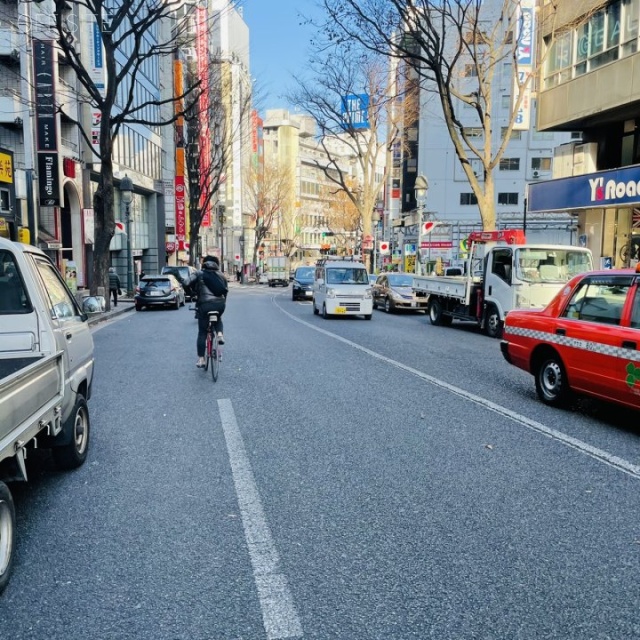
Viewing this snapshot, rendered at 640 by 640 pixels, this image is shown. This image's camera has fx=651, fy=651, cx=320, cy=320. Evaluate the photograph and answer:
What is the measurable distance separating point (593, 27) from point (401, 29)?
641 centimetres

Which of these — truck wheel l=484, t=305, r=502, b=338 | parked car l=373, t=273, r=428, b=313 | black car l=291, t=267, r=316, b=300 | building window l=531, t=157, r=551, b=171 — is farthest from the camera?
building window l=531, t=157, r=551, b=171

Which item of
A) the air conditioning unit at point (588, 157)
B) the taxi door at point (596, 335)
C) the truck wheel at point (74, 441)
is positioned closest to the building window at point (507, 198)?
the air conditioning unit at point (588, 157)

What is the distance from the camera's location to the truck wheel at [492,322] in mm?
15641

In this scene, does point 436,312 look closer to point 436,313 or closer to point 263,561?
point 436,313

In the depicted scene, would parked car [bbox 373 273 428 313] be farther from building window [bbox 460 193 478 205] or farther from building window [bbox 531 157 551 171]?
building window [bbox 531 157 551 171]

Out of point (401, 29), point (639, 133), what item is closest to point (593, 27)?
point (639, 133)

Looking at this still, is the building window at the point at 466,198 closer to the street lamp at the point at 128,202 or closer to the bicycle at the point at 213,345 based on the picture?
the street lamp at the point at 128,202

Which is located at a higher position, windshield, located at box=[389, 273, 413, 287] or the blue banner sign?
the blue banner sign

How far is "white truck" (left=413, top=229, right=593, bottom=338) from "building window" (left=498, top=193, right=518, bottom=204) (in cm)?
4285

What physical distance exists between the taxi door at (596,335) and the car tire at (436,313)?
11.5 metres

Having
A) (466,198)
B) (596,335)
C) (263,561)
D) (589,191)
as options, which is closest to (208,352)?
(596,335)

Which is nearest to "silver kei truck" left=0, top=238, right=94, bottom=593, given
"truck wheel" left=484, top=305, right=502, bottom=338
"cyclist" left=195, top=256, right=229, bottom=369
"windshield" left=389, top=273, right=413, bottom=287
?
"cyclist" left=195, top=256, right=229, bottom=369

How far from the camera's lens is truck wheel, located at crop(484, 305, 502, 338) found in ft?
51.3

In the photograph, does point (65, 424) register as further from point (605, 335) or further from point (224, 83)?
point (224, 83)
